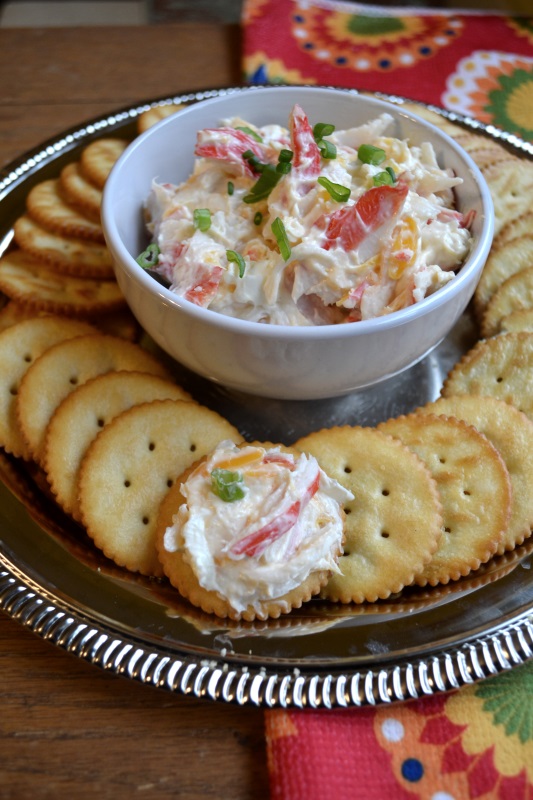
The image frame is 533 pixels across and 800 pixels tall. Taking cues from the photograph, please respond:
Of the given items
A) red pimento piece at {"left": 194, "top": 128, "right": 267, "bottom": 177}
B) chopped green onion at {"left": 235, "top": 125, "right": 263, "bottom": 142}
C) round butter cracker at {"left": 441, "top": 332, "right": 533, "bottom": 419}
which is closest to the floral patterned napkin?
round butter cracker at {"left": 441, "top": 332, "right": 533, "bottom": 419}

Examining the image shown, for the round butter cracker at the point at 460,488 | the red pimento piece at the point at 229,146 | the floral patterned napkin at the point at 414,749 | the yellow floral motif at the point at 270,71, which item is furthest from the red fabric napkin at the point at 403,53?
the floral patterned napkin at the point at 414,749

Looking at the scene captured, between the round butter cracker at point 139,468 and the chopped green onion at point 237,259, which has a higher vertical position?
the chopped green onion at point 237,259

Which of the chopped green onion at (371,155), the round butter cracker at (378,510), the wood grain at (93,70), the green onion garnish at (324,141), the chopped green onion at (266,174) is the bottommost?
the round butter cracker at (378,510)

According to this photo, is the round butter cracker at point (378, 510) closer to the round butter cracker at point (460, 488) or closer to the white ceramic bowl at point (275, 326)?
the round butter cracker at point (460, 488)

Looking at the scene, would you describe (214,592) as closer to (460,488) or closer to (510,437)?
(460,488)

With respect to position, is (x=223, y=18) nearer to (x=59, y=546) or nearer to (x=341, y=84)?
(x=341, y=84)

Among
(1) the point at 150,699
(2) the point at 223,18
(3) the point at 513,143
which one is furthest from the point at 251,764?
(2) the point at 223,18

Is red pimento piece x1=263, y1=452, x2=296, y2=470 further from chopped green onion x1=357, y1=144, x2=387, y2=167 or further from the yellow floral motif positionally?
the yellow floral motif

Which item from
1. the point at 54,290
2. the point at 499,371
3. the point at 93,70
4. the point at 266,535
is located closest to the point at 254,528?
the point at 266,535
